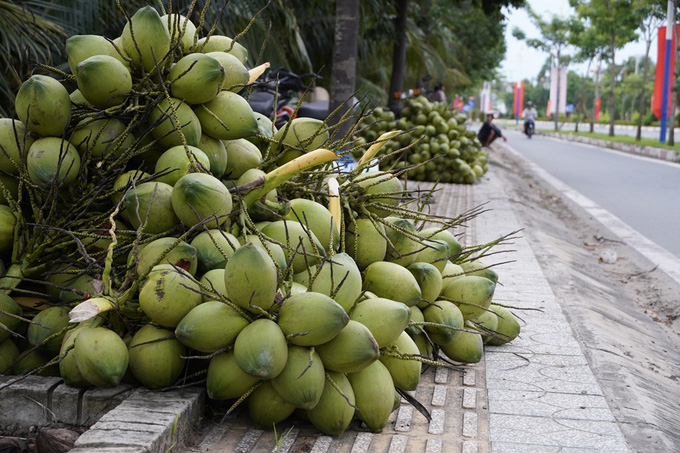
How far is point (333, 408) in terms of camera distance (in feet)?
6.55

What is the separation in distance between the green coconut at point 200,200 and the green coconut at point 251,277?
231 millimetres

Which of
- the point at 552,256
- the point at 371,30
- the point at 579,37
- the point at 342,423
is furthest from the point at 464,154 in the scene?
the point at 579,37

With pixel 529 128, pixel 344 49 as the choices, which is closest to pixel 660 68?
pixel 529 128

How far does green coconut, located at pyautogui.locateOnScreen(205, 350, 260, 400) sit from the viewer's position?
1957 mm

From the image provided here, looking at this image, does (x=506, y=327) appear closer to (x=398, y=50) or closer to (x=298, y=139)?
(x=298, y=139)

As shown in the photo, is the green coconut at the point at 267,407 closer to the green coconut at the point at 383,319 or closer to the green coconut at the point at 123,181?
the green coconut at the point at 383,319

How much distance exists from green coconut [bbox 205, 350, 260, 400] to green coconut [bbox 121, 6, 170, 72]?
3.44ft

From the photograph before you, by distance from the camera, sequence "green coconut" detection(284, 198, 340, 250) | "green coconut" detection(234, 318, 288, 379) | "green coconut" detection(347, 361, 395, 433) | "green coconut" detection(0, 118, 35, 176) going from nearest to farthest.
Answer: "green coconut" detection(234, 318, 288, 379) → "green coconut" detection(347, 361, 395, 433) → "green coconut" detection(0, 118, 35, 176) → "green coconut" detection(284, 198, 340, 250)

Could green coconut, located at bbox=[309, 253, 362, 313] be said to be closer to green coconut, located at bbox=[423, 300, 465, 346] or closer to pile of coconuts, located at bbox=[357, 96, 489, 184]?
green coconut, located at bbox=[423, 300, 465, 346]

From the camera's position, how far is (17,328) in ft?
7.26

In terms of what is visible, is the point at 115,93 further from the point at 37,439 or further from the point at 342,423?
the point at 342,423

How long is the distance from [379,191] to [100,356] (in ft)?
4.18

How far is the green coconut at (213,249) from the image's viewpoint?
217 cm

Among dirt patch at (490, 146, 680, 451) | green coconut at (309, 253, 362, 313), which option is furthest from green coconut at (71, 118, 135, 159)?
dirt patch at (490, 146, 680, 451)
